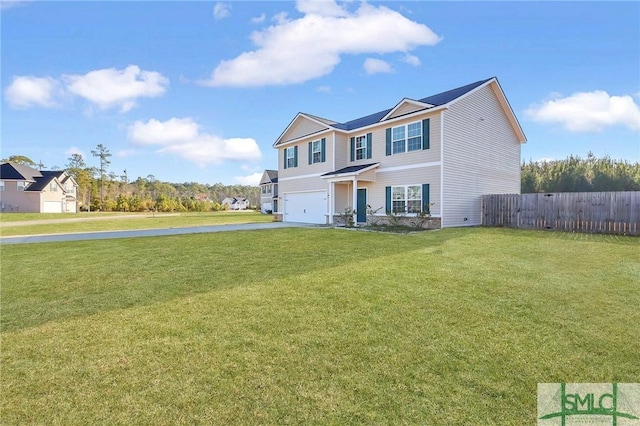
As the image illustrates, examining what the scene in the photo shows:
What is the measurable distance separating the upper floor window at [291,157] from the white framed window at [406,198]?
28.3ft

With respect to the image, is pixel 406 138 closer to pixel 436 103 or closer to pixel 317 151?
pixel 436 103

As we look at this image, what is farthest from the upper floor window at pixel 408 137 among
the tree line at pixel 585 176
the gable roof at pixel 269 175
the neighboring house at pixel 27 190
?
the neighboring house at pixel 27 190

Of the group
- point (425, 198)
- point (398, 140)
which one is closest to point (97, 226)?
point (398, 140)

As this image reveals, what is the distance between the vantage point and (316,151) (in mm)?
20203

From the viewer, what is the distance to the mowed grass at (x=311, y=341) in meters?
2.12

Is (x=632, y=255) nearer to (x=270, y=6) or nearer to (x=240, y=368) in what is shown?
(x=240, y=368)

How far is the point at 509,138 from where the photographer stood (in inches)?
703

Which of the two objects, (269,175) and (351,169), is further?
(269,175)

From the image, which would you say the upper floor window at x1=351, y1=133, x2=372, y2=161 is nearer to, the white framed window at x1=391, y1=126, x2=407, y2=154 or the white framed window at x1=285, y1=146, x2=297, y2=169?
the white framed window at x1=391, y1=126, x2=407, y2=154

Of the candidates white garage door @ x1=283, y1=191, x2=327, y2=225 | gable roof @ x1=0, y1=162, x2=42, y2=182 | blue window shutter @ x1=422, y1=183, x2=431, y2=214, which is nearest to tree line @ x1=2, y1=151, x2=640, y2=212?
gable roof @ x1=0, y1=162, x2=42, y2=182

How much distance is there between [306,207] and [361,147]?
5.77 metres

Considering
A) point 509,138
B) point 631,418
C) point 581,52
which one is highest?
point 581,52

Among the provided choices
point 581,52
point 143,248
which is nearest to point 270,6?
point 143,248

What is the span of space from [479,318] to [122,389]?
364cm
